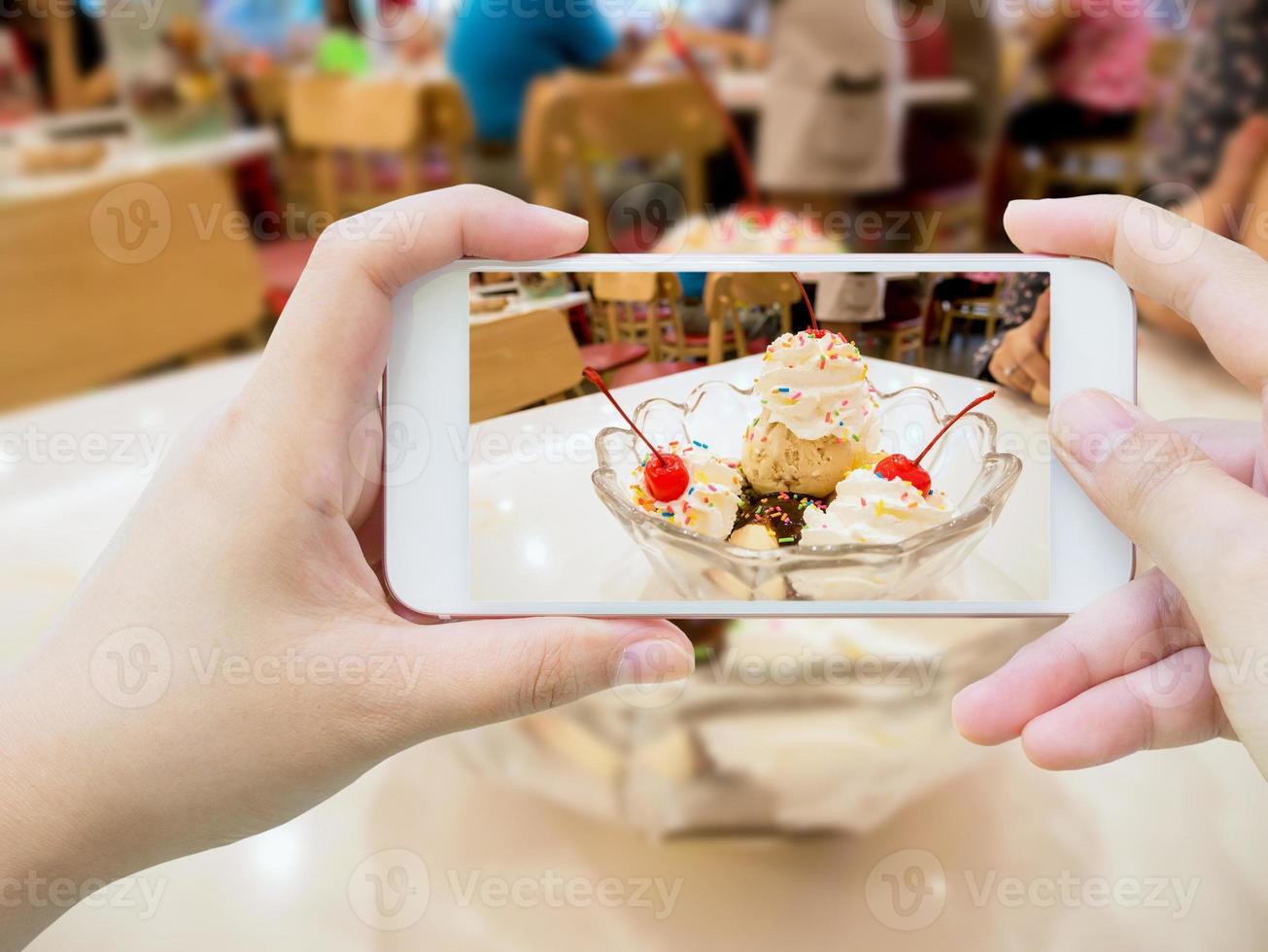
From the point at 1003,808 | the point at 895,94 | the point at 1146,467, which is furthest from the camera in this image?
the point at 895,94

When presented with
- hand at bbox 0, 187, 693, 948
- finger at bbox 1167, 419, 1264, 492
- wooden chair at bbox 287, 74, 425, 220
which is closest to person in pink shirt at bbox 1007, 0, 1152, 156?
wooden chair at bbox 287, 74, 425, 220

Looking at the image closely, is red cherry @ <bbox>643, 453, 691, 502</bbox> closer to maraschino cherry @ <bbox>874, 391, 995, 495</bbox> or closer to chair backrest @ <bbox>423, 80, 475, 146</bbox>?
maraschino cherry @ <bbox>874, 391, 995, 495</bbox>

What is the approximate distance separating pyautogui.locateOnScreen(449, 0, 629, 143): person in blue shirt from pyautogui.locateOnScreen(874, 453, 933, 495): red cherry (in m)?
1.76

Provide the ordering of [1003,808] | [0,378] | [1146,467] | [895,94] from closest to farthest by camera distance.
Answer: [1146,467]
[1003,808]
[0,378]
[895,94]

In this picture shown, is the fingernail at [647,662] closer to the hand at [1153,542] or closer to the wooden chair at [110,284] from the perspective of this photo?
the hand at [1153,542]

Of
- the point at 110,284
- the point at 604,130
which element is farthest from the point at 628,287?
the point at 604,130

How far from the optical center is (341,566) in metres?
0.53

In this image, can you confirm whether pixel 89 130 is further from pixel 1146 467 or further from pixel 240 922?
pixel 1146 467

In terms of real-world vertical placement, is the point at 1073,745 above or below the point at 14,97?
below

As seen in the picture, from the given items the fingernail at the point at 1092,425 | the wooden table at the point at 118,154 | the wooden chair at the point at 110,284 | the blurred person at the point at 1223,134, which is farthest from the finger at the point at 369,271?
the wooden table at the point at 118,154

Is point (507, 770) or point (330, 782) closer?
point (330, 782)

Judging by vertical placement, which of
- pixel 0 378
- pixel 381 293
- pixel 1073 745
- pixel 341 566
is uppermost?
pixel 381 293

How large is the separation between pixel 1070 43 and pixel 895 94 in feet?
1.38

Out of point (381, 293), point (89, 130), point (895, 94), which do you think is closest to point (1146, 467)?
point (381, 293)
